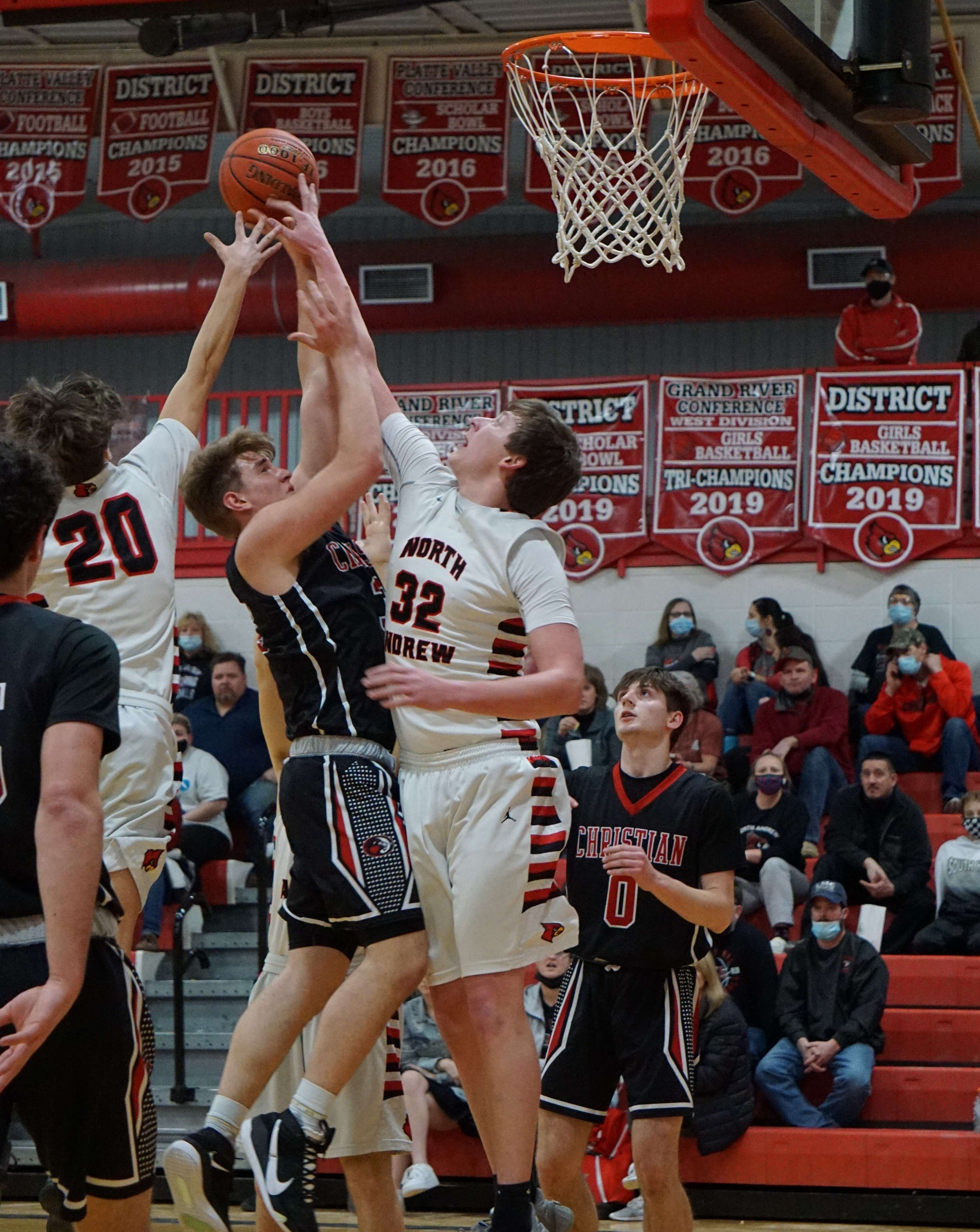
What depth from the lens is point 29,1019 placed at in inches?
124

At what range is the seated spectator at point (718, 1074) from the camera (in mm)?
8070

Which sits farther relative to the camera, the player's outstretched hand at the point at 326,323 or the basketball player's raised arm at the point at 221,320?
the basketball player's raised arm at the point at 221,320

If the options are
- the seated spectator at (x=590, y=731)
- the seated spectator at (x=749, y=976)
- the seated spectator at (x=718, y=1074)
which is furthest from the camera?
the seated spectator at (x=590, y=731)

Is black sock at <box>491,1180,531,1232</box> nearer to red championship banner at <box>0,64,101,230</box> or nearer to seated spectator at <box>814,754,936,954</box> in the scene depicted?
seated spectator at <box>814,754,936,954</box>

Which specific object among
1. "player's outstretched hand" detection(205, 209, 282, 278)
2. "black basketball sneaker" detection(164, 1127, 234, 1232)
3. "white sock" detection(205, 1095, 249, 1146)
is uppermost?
"player's outstretched hand" detection(205, 209, 282, 278)

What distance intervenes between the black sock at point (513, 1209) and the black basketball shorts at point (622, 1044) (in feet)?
4.38

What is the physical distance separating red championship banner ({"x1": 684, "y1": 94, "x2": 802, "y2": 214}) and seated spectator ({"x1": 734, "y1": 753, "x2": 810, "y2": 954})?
553cm

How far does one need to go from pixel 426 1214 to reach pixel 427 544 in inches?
194

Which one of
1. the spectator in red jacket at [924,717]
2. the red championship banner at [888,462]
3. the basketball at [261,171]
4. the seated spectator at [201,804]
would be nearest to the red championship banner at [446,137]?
the red championship banner at [888,462]

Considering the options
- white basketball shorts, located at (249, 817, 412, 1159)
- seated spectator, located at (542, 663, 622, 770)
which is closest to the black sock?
white basketball shorts, located at (249, 817, 412, 1159)

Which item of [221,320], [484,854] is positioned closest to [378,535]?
[221,320]

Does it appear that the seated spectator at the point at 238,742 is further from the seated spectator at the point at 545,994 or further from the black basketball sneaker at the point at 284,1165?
the black basketball sneaker at the point at 284,1165

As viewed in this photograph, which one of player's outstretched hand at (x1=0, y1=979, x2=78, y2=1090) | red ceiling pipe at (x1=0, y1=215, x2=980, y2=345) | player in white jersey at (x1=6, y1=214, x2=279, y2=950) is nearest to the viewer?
player's outstretched hand at (x1=0, y1=979, x2=78, y2=1090)

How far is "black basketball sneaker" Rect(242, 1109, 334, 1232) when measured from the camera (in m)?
3.81
